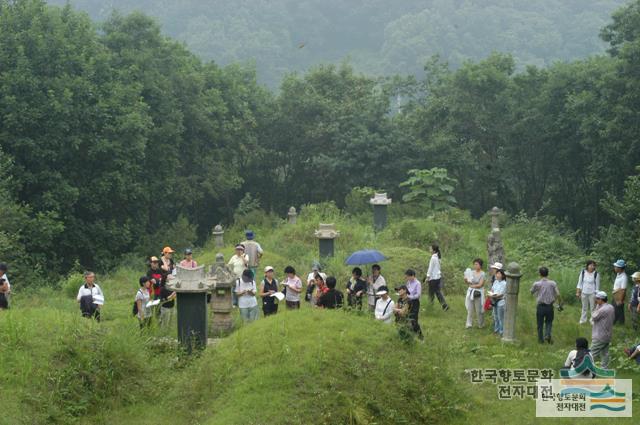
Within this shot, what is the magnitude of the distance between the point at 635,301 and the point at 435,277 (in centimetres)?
366

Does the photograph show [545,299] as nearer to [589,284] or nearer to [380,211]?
[589,284]

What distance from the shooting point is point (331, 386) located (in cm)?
1005

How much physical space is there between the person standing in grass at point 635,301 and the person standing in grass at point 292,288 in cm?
538

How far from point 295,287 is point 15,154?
45.1 feet

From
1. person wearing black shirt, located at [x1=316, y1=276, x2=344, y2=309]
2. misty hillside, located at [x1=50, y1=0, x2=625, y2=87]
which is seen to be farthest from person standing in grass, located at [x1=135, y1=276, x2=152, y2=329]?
misty hillside, located at [x1=50, y1=0, x2=625, y2=87]

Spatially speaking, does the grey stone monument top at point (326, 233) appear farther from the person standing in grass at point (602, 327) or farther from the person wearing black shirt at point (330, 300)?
the person standing in grass at point (602, 327)

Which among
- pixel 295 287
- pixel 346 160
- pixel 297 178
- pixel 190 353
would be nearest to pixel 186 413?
pixel 190 353

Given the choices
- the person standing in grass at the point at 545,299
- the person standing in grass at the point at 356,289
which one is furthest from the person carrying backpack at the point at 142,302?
the person standing in grass at the point at 545,299

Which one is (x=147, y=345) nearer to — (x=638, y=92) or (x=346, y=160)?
(x=638, y=92)

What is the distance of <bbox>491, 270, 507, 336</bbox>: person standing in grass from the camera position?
1414 cm

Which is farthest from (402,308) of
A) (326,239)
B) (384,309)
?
(326,239)

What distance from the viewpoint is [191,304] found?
1272cm

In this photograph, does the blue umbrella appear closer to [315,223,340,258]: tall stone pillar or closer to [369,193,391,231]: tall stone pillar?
[315,223,340,258]: tall stone pillar

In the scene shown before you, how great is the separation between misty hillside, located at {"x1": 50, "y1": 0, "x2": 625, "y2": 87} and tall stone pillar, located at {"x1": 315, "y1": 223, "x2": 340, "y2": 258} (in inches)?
2082
